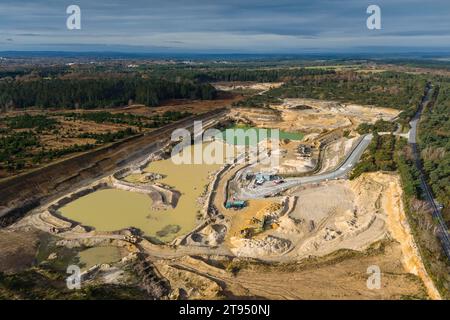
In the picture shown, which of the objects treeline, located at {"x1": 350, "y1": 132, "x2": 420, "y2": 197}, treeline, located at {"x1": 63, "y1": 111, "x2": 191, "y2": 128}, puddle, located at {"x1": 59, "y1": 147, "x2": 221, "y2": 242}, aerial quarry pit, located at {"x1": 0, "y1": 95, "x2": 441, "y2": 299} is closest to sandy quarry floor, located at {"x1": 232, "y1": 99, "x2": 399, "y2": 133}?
treeline, located at {"x1": 63, "y1": 111, "x2": 191, "y2": 128}

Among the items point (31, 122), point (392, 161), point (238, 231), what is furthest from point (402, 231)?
point (31, 122)

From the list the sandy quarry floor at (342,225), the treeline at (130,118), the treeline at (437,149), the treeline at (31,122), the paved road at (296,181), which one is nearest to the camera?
the sandy quarry floor at (342,225)

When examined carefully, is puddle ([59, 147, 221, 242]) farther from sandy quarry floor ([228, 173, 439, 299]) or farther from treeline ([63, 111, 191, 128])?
treeline ([63, 111, 191, 128])

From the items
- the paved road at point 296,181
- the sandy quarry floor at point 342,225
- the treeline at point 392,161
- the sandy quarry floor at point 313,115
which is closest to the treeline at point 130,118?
the sandy quarry floor at point 313,115

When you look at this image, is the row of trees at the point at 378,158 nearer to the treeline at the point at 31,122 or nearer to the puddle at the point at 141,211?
the puddle at the point at 141,211

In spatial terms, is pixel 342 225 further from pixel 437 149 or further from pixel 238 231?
pixel 437 149

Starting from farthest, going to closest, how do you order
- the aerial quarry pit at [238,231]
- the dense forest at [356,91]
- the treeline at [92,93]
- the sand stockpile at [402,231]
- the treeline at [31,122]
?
the dense forest at [356,91]
the treeline at [92,93]
the treeline at [31,122]
the aerial quarry pit at [238,231]
the sand stockpile at [402,231]
